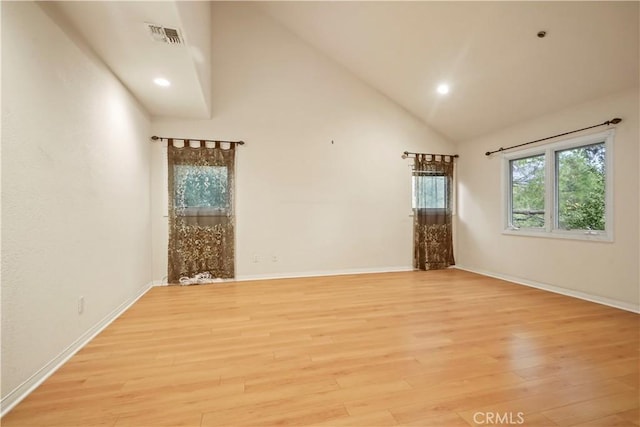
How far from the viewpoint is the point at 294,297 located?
11.1ft

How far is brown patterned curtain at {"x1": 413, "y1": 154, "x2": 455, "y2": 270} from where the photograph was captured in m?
4.94

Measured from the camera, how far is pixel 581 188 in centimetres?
343

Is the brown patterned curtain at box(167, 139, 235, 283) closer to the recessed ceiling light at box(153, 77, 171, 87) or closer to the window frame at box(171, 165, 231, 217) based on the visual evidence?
the window frame at box(171, 165, 231, 217)

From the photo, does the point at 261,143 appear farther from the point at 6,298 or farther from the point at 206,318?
the point at 6,298

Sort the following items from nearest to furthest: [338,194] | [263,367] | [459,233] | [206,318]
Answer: [263,367] < [206,318] < [338,194] < [459,233]

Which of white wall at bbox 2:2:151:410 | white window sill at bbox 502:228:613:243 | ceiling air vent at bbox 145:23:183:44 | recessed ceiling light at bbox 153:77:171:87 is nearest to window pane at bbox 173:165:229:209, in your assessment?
white wall at bbox 2:2:151:410

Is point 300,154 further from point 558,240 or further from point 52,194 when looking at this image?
point 558,240

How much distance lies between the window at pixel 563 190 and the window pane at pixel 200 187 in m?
4.43

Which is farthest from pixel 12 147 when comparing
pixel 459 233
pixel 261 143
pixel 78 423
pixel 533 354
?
pixel 459 233

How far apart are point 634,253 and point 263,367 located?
12.6 ft

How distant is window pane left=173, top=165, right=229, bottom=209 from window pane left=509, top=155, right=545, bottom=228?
4450 millimetres

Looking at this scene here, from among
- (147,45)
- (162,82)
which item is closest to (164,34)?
(147,45)

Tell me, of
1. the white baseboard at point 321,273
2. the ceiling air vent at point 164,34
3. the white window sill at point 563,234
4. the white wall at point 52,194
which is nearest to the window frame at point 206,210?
the white baseboard at point 321,273

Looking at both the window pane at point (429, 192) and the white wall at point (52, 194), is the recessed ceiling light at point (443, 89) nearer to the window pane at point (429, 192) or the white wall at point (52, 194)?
the window pane at point (429, 192)
